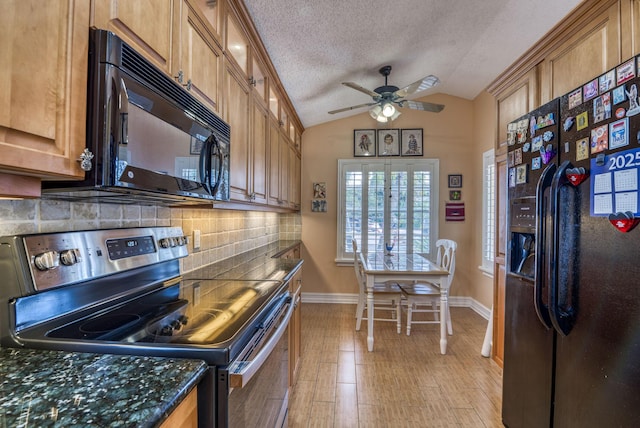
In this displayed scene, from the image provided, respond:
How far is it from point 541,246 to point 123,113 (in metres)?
1.71

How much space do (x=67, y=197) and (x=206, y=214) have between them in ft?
3.29

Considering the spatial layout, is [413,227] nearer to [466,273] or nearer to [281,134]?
[466,273]

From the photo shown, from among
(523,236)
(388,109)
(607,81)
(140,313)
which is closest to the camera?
(140,313)

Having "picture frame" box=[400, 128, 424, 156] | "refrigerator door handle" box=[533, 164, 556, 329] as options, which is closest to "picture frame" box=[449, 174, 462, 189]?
"picture frame" box=[400, 128, 424, 156]

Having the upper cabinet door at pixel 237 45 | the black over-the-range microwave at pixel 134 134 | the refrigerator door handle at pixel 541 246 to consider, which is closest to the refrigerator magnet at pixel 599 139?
the refrigerator door handle at pixel 541 246

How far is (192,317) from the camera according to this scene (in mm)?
1021

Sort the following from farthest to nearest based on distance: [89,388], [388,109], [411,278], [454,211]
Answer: [454,211] → [388,109] → [411,278] → [89,388]

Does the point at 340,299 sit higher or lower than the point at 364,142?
lower

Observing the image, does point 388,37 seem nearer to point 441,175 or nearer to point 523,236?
point 523,236

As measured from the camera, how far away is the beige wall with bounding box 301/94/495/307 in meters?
4.23

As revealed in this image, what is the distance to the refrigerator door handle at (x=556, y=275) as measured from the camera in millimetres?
1301

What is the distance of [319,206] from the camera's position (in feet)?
14.7

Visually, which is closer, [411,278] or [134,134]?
[134,134]

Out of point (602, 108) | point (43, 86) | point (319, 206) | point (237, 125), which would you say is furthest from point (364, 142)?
point (43, 86)
